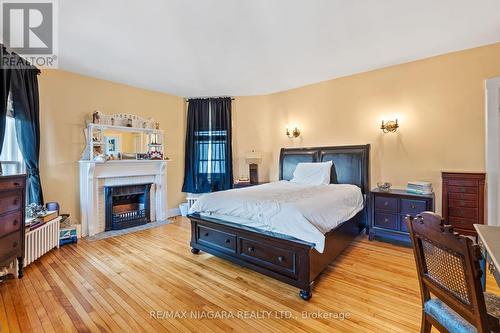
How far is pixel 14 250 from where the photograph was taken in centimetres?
236

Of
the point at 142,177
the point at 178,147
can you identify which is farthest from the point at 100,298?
the point at 178,147

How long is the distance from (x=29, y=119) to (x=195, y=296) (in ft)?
10.6

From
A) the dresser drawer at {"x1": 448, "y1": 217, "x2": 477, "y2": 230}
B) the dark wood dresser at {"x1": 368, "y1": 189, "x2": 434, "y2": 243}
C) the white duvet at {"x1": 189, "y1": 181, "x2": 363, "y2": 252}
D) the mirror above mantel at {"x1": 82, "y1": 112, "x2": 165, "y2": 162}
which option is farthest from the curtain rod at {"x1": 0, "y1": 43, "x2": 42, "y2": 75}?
the dresser drawer at {"x1": 448, "y1": 217, "x2": 477, "y2": 230}

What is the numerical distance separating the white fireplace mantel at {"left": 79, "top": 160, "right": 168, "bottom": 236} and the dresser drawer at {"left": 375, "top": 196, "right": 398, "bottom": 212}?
3962 mm

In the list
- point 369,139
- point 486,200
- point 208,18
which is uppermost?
point 208,18

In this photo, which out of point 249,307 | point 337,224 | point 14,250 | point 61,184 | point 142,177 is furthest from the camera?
point 142,177

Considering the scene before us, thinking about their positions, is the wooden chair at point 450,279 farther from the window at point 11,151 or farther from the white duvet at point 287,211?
the window at point 11,151

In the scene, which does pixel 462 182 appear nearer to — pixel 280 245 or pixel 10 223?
pixel 280 245

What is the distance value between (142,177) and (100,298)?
9.02ft

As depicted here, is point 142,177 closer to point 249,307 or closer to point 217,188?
point 217,188

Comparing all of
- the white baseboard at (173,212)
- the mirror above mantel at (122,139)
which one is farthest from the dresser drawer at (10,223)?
the white baseboard at (173,212)

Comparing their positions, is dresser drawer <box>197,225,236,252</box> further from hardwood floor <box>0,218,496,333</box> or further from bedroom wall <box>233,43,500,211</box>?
bedroom wall <box>233,43,500,211</box>

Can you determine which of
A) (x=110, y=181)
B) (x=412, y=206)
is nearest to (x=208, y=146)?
(x=110, y=181)

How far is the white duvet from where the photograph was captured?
2121 millimetres
